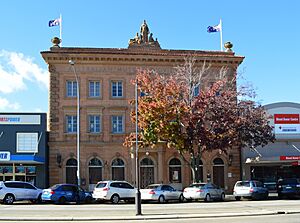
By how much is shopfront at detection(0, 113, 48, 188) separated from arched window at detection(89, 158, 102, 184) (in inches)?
146

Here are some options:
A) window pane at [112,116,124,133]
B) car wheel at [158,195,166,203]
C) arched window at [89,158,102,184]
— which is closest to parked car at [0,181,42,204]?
car wheel at [158,195,166,203]

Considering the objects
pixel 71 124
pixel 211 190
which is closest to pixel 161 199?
pixel 211 190

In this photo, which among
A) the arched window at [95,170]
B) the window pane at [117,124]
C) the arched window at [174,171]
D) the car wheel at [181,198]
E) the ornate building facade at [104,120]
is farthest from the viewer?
the arched window at [174,171]

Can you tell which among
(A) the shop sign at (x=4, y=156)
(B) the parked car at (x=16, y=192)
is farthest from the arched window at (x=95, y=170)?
(B) the parked car at (x=16, y=192)

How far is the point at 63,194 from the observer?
30875 mm

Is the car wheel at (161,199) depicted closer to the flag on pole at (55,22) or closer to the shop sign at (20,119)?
the shop sign at (20,119)

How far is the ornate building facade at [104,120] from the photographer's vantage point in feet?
132

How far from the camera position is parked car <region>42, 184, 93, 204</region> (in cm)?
3056

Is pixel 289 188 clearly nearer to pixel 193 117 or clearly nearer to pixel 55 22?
pixel 193 117

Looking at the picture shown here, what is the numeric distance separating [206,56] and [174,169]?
10335mm

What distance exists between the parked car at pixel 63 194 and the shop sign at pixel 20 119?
9845 mm

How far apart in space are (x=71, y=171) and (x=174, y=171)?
29.0ft

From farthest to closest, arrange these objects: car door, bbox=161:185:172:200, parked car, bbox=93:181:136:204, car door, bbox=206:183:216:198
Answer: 1. car door, bbox=206:183:216:198
2. car door, bbox=161:185:172:200
3. parked car, bbox=93:181:136:204

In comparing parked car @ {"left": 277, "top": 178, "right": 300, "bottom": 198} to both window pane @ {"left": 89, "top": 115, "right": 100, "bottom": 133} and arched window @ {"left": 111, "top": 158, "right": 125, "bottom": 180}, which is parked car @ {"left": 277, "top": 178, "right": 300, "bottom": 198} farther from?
window pane @ {"left": 89, "top": 115, "right": 100, "bottom": 133}
